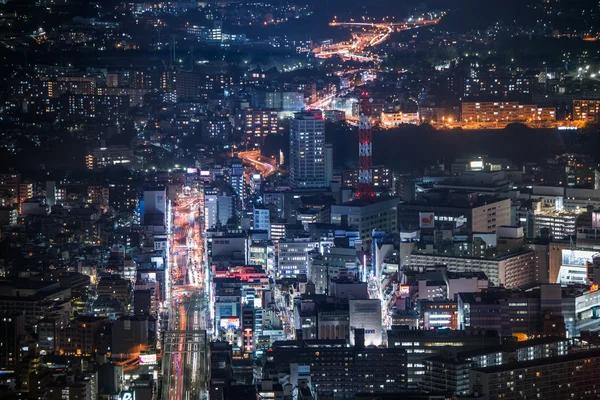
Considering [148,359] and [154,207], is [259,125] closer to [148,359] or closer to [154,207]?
[154,207]

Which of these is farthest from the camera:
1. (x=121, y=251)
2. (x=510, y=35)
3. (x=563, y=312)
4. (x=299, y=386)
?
(x=510, y=35)

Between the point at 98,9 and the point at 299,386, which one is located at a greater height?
the point at 98,9

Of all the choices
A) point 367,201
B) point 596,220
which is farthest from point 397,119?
point 596,220

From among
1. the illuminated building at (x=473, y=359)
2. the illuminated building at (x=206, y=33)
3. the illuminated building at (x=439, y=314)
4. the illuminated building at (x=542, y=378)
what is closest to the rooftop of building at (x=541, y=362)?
the illuminated building at (x=542, y=378)

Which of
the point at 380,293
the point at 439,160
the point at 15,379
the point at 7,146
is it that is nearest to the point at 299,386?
the point at 15,379

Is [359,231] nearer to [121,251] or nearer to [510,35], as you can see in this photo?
[121,251]

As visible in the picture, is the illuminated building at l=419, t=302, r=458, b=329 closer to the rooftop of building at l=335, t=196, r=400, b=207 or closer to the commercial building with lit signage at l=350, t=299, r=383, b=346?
the commercial building with lit signage at l=350, t=299, r=383, b=346
